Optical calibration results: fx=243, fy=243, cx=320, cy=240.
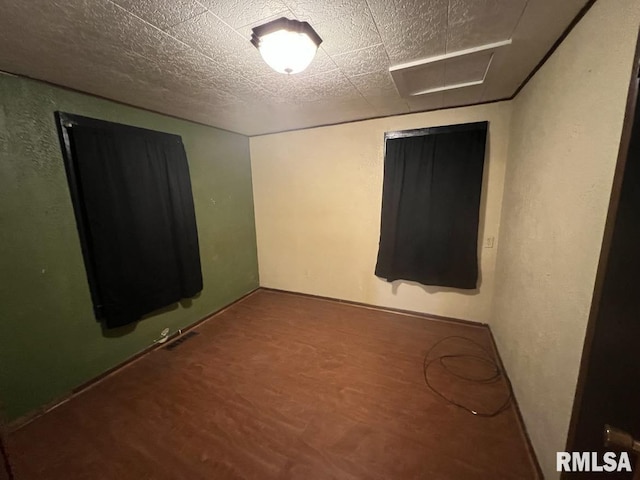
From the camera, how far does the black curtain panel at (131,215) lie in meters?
1.95

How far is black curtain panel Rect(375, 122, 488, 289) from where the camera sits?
8.29 feet

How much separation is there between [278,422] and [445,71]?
2.78 meters

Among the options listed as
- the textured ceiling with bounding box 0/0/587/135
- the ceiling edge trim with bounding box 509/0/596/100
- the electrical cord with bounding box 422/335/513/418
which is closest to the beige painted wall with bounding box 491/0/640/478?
the ceiling edge trim with bounding box 509/0/596/100

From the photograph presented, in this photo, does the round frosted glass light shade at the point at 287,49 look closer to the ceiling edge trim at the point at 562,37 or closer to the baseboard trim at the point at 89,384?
the ceiling edge trim at the point at 562,37

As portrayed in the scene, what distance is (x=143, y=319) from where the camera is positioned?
2426 millimetres

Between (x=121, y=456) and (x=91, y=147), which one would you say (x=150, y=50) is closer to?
(x=91, y=147)

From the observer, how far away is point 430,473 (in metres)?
1.35

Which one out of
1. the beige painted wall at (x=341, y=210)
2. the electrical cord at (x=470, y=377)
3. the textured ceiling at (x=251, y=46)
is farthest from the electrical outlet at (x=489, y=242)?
the textured ceiling at (x=251, y=46)

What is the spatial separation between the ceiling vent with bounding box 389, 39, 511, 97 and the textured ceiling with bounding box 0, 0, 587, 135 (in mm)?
15

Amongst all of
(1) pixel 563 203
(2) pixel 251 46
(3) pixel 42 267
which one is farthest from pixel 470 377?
(3) pixel 42 267

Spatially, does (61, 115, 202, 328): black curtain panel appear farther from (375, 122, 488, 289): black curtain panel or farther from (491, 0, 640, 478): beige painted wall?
(491, 0, 640, 478): beige painted wall

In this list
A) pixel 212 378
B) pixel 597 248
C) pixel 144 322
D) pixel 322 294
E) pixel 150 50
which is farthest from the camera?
pixel 322 294

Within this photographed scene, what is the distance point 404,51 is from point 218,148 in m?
2.43

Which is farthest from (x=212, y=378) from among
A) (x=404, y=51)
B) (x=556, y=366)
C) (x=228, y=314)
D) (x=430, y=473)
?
(x=404, y=51)
